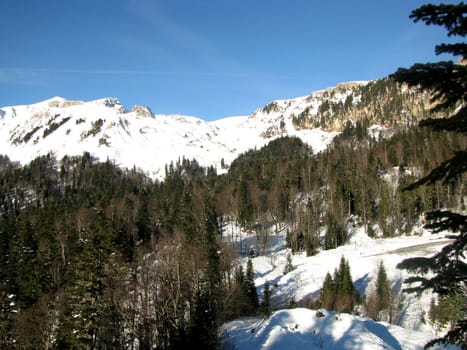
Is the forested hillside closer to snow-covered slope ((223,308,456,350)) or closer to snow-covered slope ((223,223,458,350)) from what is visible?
snow-covered slope ((223,223,458,350))

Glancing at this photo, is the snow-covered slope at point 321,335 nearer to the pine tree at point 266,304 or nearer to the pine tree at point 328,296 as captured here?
the pine tree at point 266,304

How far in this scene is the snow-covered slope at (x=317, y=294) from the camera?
942 inches

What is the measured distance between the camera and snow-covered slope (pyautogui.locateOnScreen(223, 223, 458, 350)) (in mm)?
23922

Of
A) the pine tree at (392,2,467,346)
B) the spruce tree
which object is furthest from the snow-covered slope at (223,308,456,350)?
the pine tree at (392,2,467,346)

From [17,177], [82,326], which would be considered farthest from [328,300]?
[17,177]

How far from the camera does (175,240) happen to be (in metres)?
40.8

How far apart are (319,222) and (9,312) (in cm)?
6921

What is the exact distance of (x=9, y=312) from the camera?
26.2 metres

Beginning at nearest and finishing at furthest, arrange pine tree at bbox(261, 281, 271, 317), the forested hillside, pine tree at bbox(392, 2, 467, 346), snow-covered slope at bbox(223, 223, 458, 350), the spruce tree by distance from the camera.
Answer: pine tree at bbox(392, 2, 467, 346), snow-covered slope at bbox(223, 223, 458, 350), the forested hillside, pine tree at bbox(261, 281, 271, 317), the spruce tree

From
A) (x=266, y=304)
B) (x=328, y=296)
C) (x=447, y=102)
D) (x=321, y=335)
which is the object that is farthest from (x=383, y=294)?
(x=447, y=102)

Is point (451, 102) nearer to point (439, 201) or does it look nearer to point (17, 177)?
point (439, 201)

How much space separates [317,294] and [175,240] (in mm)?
21847

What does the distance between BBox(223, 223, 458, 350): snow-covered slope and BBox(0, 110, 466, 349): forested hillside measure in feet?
11.9

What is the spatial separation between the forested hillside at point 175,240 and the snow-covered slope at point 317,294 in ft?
11.9
